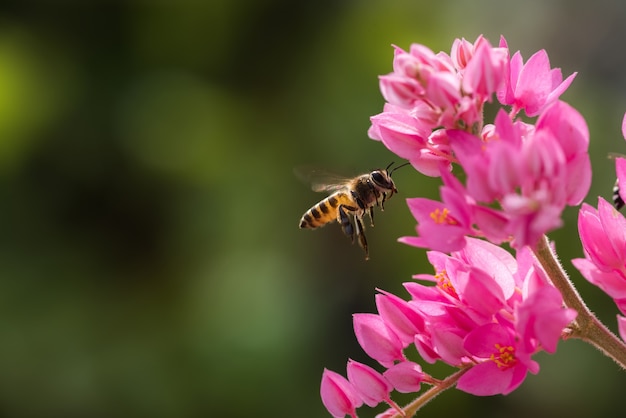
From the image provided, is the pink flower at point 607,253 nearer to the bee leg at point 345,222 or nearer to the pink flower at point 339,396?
the pink flower at point 339,396

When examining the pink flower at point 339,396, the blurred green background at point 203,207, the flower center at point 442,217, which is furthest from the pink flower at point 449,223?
the blurred green background at point 203,207

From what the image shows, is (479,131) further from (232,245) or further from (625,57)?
(625,57)

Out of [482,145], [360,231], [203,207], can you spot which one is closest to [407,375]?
[482,145]

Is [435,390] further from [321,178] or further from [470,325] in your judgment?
[321,178]

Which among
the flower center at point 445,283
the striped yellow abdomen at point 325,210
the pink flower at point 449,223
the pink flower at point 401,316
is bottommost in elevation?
the pink flower at point 401,316

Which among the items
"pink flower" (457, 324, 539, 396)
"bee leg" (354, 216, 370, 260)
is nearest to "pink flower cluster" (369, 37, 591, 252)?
"pink flower" (457, 324, 539, 396)

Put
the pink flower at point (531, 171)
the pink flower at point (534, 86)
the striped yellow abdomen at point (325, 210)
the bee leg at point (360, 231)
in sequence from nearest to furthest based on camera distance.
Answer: the pink flower at point (531, 171) → the pink flower at point (534, 86) → the bee leg at point (360, 231) → the striped yellow abdomen at point (325, 210)

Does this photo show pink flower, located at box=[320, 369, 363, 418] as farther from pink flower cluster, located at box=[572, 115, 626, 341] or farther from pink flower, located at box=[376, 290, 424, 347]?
pink flower cluster, located at box=[572, 115, 626, 341]

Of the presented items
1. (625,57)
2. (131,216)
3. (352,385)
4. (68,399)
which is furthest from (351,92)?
(352,385)
